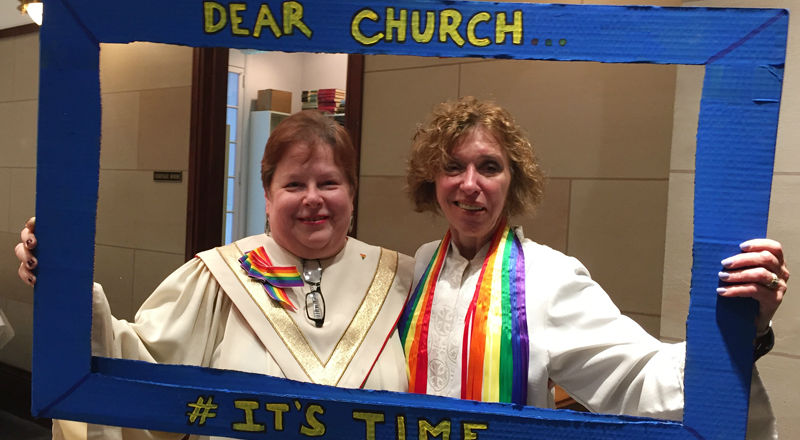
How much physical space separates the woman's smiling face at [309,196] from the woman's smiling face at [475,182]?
0.22 m

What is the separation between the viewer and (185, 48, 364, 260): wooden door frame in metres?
3.11

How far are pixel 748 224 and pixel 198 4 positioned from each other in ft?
2.88

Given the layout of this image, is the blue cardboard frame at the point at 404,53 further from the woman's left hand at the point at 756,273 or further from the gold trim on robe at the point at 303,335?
the gold trim on robe at the point at 303,335

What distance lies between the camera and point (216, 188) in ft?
10.7

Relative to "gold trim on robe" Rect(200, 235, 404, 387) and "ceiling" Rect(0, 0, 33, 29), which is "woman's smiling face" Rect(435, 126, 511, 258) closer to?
"gold trim on robe" Rect(200, 235, 404, 387)

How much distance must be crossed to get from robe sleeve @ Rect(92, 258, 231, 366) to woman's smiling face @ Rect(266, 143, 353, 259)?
0.69ft

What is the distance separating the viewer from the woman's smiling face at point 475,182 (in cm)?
123

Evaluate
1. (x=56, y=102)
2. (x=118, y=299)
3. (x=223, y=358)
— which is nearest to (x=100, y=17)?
(x=56, y=102)

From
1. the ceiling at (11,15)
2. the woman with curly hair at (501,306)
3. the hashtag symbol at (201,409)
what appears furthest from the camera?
the ceiling at (11,15)

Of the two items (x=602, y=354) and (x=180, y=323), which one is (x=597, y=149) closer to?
(x=602, y=354)

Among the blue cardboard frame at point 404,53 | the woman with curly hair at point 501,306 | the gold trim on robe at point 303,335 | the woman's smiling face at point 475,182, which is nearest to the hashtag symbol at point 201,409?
the blue cardboard frame at point 404,53

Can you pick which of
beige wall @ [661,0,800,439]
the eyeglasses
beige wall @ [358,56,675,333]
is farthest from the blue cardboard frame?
A: beige wall @ [358,56,675,333]

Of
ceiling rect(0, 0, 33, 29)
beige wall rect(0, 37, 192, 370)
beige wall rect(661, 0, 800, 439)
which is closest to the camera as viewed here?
beige wall rect(661, 0, 800, 439)

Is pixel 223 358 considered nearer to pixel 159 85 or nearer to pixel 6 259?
pixel 159 85
